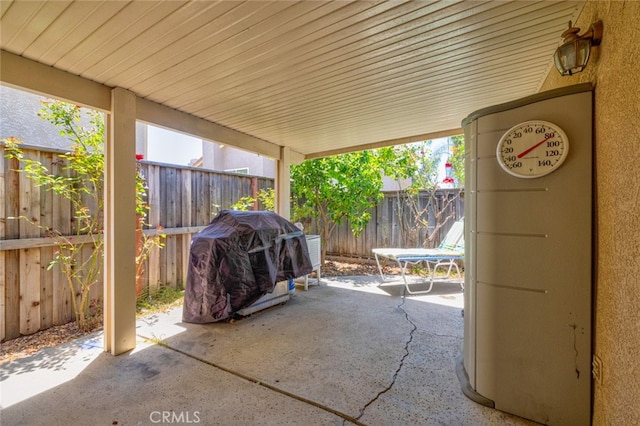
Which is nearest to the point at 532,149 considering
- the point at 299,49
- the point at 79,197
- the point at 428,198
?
the point at 299,49

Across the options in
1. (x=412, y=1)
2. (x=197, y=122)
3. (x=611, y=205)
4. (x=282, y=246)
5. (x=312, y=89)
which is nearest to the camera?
(x=611, y=205)

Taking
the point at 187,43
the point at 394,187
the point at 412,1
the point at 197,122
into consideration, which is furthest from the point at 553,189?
the point at 394,187

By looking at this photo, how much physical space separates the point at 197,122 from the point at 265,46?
6.41 ft

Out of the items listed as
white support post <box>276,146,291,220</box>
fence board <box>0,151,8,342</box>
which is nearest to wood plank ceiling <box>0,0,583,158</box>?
fence board <box>0,151,8,342</box>

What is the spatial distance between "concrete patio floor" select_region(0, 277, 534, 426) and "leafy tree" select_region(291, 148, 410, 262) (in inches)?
118

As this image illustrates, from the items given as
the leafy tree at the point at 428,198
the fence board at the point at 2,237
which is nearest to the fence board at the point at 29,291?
the fence board at the point at 2,237

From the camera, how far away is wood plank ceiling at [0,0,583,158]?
1.80 metres

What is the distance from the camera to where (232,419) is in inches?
75.4

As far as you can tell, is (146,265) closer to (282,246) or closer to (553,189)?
(282,246)

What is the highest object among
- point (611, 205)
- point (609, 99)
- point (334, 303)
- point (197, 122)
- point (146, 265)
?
point (197, 122)

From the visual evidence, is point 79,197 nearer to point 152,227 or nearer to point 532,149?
point 152,227

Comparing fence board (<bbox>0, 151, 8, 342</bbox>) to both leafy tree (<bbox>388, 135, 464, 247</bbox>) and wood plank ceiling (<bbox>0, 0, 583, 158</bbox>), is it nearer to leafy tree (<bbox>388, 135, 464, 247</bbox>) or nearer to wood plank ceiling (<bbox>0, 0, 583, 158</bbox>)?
wood plank ceiling (<bbox>0, 0, 583, 158</bbox>)

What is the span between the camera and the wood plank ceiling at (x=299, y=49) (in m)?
1.80

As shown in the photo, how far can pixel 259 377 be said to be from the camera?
241 centimetres
